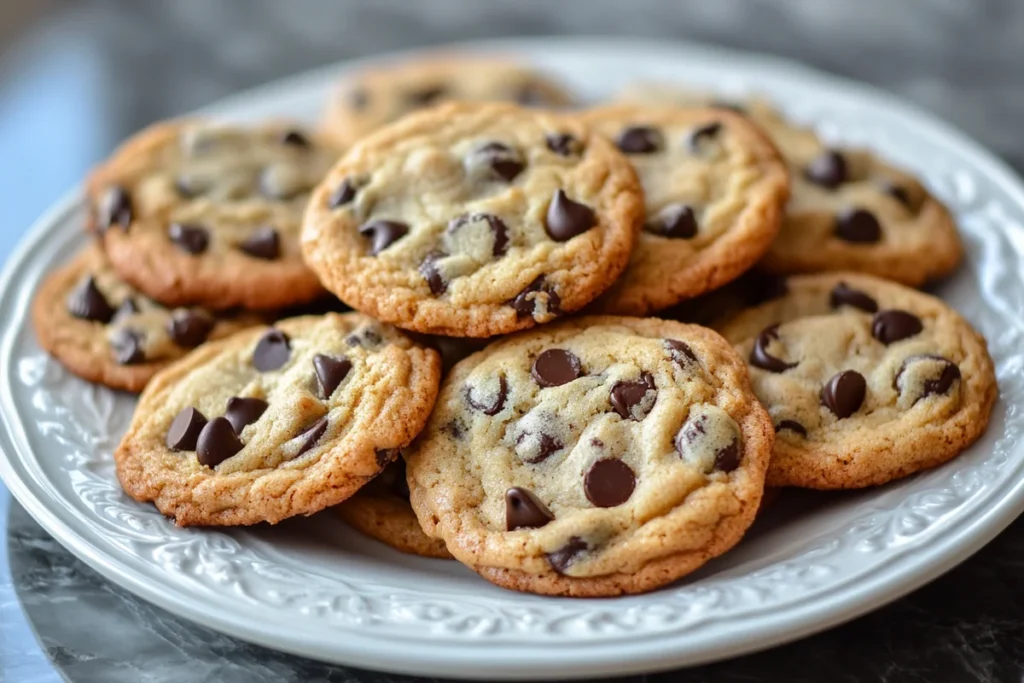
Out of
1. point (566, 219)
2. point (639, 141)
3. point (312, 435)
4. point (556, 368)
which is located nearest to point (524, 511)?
point (556, 368)

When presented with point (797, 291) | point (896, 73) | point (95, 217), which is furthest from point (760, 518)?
point (896, 73)

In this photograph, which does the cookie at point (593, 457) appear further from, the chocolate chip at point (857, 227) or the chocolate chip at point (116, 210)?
the chocolate chip at point (116, 210)

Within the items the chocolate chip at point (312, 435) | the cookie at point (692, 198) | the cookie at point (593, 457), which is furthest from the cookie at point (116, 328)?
the cookie at point (692, 198)

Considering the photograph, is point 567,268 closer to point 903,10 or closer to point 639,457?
point 639,457

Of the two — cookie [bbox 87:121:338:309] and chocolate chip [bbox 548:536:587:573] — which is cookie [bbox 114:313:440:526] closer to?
cookie [bbox 87:121:338:309]

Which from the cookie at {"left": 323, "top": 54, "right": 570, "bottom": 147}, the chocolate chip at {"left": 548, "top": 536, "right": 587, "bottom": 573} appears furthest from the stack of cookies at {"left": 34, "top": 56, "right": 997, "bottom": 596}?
the cookie at {"left": 323, "top": 54, "right": 570, "bottom": 147}

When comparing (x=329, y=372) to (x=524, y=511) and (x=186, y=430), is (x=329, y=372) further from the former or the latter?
(x=524, y=511)
